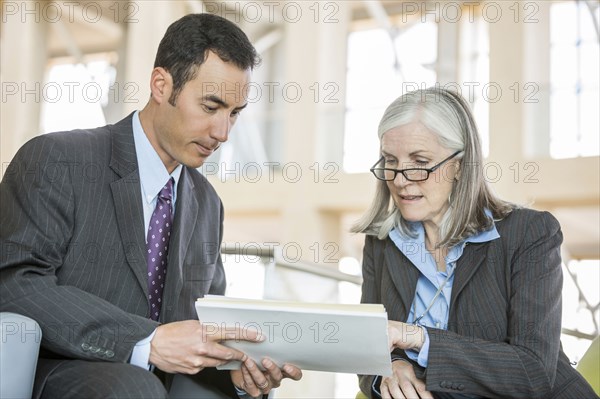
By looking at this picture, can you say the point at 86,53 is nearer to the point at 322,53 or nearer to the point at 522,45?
the point at 322,53

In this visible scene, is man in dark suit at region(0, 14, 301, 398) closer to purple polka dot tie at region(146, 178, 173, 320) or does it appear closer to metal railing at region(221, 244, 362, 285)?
purple polka dot tie at region(146, 178, 173, 320)

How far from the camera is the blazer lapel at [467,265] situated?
6.98ft

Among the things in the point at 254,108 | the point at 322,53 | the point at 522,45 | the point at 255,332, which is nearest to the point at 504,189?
the point at 522,45

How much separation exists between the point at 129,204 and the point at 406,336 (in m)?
0.84

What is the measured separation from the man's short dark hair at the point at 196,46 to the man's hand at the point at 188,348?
0.71 m

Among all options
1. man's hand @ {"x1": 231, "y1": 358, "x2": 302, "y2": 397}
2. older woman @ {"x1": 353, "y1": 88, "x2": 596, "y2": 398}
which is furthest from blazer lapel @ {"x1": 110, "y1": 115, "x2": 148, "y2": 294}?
older woman @ {"x1": 353, "y1": 88, "x2": 596, "y2": 398}

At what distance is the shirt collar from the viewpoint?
2299 millimetres

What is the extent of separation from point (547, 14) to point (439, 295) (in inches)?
241

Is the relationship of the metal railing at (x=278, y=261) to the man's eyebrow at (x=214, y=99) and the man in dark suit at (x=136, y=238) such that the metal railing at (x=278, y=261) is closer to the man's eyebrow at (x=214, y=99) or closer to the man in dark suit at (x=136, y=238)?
the man in dark suit at (x=136, y=238)

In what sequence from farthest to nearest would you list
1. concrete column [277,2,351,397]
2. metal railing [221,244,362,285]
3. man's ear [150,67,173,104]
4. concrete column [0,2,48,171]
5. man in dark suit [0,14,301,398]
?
concrete column [0,2,48,171] < concrete column [277,2,351,397] < metal railing [221,244,362,285] < man's ear [150,67,173,104] < man in dark suit [0,14,301,398]

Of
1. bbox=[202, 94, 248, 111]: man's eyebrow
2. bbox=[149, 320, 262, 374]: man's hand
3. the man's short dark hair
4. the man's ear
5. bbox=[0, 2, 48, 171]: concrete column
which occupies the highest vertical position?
bbox=[0, 2, 48, 171]: concrete column

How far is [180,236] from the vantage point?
230 cm

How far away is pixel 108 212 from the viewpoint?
84.9 inches

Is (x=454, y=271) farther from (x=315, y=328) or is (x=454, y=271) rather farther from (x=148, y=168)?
(x=148, y=168)
